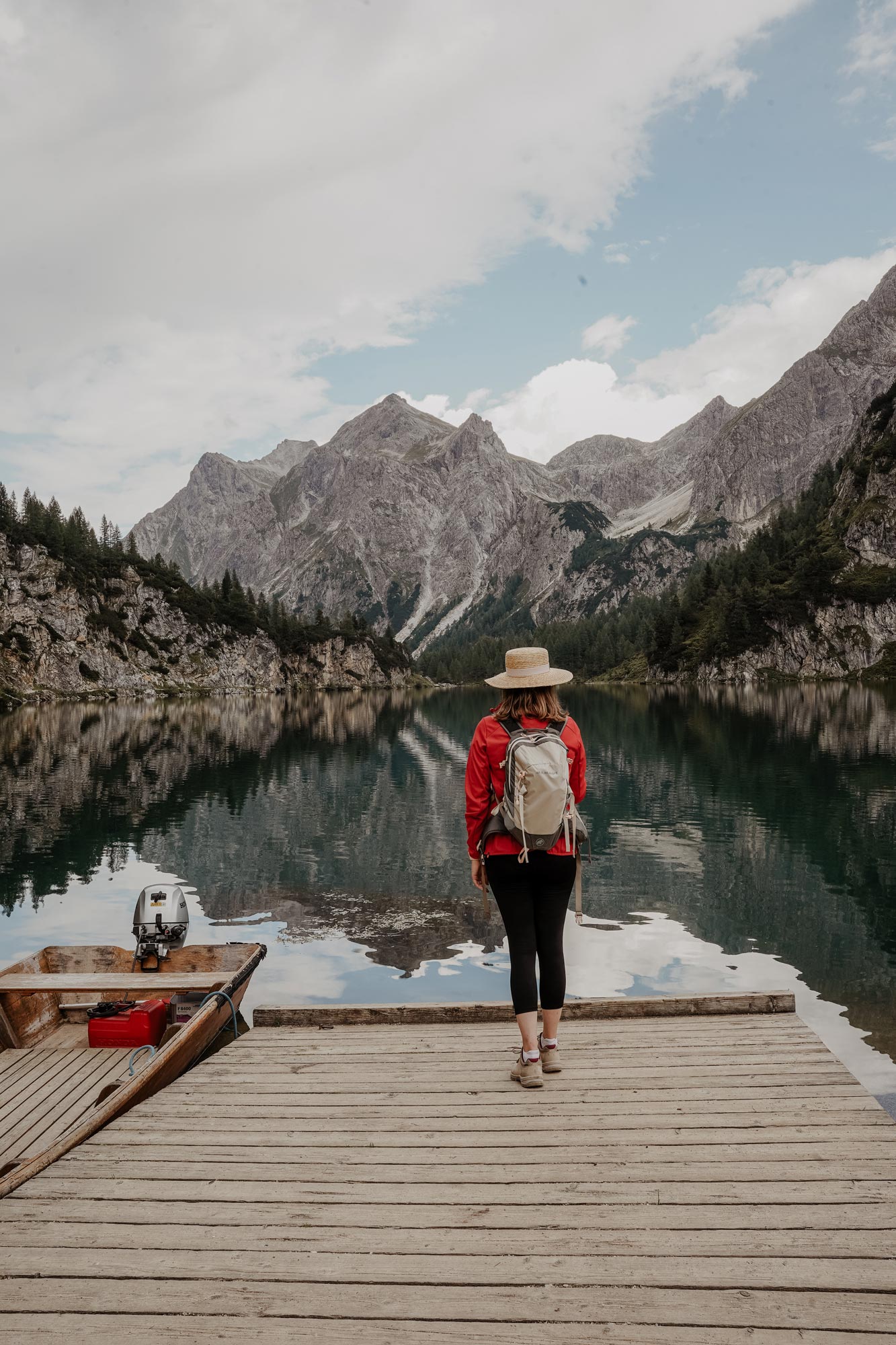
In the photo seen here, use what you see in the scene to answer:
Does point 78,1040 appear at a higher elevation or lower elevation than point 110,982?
lower

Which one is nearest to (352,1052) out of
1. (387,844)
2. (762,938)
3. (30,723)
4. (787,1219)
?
(787,1219)

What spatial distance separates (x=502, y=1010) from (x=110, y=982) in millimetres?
6732

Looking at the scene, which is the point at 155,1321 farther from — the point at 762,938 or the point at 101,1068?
the point at 762,938

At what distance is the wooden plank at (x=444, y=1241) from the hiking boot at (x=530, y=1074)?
2835 mm

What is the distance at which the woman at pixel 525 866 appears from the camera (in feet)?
30.3

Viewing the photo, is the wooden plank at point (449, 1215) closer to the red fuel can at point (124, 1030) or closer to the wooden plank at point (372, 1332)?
the wooden plank at point (372, 1332)

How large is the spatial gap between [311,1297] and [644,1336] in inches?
87.4

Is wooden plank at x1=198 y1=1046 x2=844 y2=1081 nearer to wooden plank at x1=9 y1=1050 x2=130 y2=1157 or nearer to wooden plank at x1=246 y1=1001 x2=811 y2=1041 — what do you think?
wooden plank at x1=246 y1=1001 x2=811 y2=1041

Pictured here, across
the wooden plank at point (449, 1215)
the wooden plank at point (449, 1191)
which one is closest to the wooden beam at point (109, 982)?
the wooden plank at point (449, 1191)

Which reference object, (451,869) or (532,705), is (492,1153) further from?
(451,869)

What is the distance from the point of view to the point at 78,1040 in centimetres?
1354

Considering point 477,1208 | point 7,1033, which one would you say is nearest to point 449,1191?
point 477,1208

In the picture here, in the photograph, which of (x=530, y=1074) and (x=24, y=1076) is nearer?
(x=530, y=1074)

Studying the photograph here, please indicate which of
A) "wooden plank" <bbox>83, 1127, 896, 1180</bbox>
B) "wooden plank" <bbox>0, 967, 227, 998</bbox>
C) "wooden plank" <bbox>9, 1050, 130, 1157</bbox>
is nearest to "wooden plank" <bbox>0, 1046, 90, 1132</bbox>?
"wooden plank" <bbox>9, 1050, 130, 1157</bbox>
